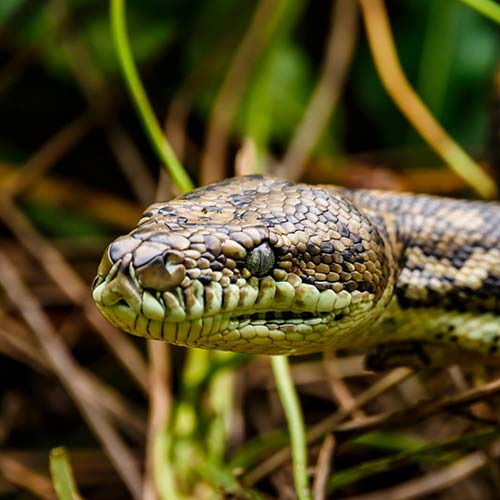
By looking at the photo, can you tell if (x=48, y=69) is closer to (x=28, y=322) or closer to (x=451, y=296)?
(x=28, y=322)

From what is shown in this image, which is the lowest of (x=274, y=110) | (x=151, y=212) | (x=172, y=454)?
(x=172, y=454)

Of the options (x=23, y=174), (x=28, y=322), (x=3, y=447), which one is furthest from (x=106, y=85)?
(x=3, y=447)

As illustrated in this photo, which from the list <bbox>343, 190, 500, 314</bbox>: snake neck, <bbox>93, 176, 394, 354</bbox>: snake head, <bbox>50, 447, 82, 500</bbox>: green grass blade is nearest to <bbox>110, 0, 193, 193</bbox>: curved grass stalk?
<bbox>93, 176, 394, 354</bbox>: snake head

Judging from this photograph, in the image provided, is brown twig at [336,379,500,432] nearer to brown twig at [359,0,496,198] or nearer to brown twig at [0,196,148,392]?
brown twig at [0,196,148,392]

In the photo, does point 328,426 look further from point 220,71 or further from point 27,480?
point 220,71

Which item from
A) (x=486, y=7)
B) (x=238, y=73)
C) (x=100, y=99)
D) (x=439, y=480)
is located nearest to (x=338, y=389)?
(x=439, y=480)

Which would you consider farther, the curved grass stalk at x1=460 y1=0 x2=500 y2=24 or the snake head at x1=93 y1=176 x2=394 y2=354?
the curved grass stalk at x1=460 y1=0 x2=500 y2=24

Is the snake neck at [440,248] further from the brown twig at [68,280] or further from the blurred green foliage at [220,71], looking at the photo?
the blurred green foliage at [220,71]

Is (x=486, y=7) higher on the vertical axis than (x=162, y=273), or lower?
higher
